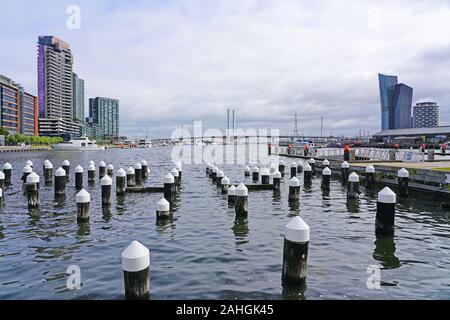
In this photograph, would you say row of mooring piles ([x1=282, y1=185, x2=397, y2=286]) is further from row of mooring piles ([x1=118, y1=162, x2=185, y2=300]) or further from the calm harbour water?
row of mooring piles ([x1=118, y1=162, x2=185, y2=300])

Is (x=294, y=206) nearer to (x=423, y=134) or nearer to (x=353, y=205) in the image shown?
(x=353, y=205)

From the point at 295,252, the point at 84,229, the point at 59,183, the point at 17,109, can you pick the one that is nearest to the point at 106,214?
the point at 84,229

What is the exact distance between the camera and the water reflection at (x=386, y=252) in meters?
11.2

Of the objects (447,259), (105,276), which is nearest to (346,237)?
(447,259)

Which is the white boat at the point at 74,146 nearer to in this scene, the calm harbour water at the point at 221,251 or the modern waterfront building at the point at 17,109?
the modern waterfront building at the point at 17,109

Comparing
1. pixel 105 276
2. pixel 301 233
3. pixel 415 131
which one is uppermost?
pixel 415 131

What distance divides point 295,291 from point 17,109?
588ft

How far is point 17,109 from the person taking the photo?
525ft

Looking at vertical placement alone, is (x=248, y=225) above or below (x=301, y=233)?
below

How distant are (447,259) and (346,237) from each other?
351cm

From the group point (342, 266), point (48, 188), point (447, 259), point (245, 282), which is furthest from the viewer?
point (48, 188)

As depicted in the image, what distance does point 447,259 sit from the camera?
37.8 ft

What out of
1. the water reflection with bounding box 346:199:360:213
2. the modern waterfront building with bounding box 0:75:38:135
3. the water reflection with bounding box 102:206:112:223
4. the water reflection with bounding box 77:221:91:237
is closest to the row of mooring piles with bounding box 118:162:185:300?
the water reflection with bounding box 77:221:91:237
